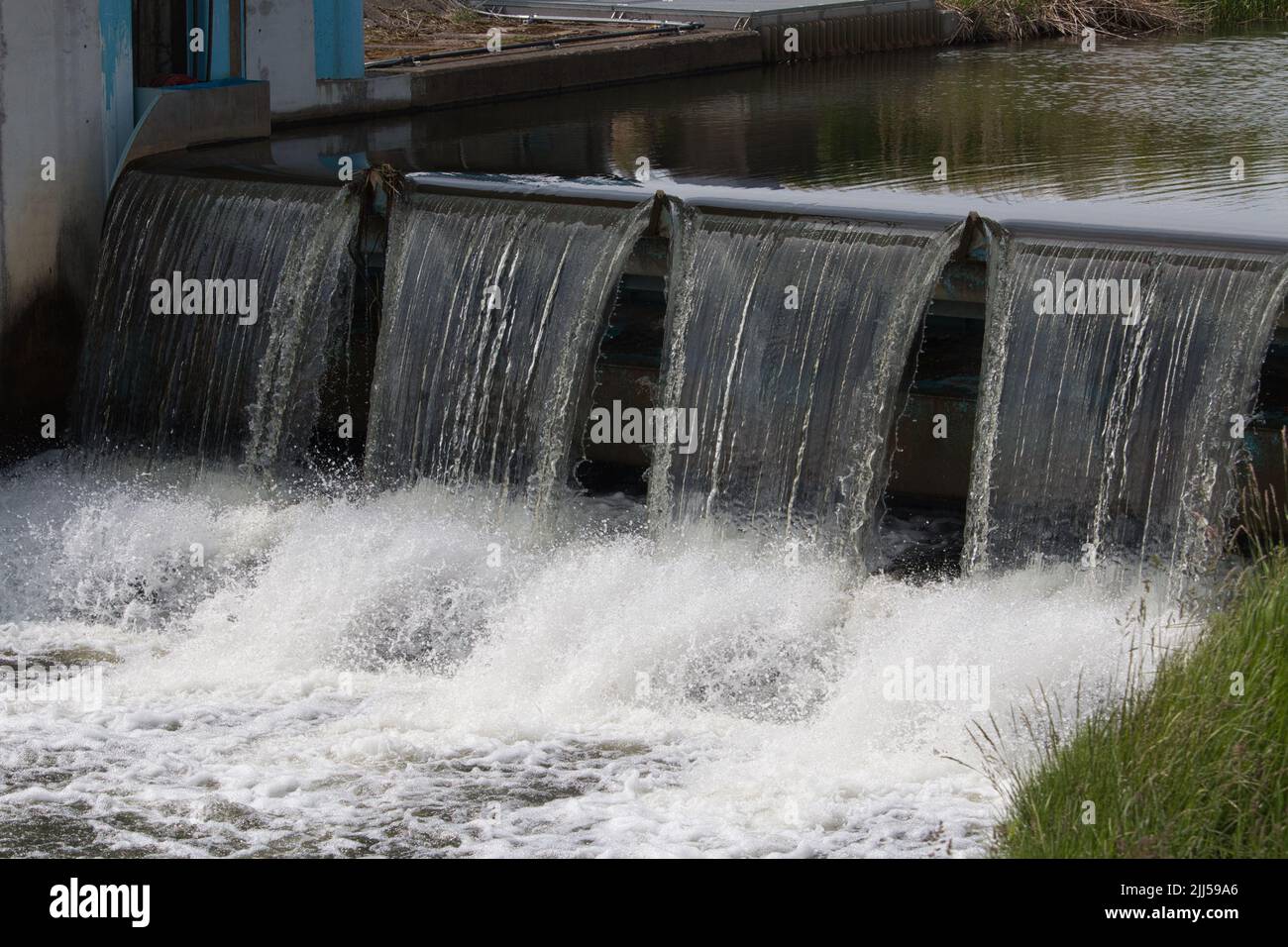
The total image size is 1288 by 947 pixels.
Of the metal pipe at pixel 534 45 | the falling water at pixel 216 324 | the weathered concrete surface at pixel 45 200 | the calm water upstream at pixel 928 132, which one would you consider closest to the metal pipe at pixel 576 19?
the metal pipe at pixel 534 45

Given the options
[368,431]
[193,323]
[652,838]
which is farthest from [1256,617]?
[193,323]

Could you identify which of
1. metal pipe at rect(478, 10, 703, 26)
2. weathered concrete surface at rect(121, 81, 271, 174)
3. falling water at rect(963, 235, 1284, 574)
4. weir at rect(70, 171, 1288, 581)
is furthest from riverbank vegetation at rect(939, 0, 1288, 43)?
falling water at rect(963, 235, 1284, 574)

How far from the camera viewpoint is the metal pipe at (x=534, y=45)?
42.5ft

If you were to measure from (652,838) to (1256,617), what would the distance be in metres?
2.03

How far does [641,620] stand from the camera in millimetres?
7523

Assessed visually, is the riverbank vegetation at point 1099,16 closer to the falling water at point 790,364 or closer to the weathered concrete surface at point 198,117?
the weathered concrete surface at point 198,117

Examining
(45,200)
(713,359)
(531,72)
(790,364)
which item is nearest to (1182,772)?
(790,364)

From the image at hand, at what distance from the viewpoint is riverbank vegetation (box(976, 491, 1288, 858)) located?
464 centimetres

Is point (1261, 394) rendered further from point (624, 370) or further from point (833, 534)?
point (624, 370)

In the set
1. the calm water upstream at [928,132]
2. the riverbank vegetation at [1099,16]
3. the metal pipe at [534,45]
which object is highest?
the riverbank vegetation at [1099,16]

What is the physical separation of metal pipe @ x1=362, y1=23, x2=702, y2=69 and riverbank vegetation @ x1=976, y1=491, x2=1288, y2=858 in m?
8.45

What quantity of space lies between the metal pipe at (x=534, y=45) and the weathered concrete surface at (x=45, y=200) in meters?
2.91

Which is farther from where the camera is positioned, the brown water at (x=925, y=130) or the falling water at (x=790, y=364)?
the brown water at (x=925, y=130)

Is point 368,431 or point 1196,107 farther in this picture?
point 1196,107
